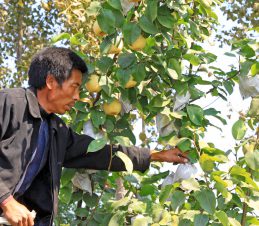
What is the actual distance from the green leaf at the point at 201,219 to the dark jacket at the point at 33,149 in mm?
662

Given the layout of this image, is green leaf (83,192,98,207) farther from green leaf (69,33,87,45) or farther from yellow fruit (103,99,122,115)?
green leaf (69,33,87,45)

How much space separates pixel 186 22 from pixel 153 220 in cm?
96

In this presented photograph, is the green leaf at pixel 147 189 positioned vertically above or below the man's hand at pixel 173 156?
below

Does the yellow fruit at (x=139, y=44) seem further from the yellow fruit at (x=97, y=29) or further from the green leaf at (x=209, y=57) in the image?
the green leaf at (x=209, y=57)

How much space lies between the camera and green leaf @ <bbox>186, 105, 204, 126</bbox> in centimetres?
270

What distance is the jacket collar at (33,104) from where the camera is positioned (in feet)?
9.06

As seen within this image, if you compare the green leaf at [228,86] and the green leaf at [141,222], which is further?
the green leaf at [228,86]

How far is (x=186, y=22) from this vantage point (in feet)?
9.46

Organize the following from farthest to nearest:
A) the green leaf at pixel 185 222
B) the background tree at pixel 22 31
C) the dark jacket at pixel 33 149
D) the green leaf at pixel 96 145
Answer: the background tree at pixel 22 31 < the dark jacket at pixel 33 149 < the green leaf at pixel 96 145 < the green leaf at pixel 185 222

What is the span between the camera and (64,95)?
113 inches

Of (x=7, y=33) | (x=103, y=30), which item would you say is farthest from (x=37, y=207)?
(x=7, y=33)

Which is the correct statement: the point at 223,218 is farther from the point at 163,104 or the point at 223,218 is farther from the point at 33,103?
the point at 33,103

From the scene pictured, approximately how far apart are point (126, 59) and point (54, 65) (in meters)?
0.37

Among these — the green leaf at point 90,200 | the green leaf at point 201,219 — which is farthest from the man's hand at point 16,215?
the green leaf at point 201,219
